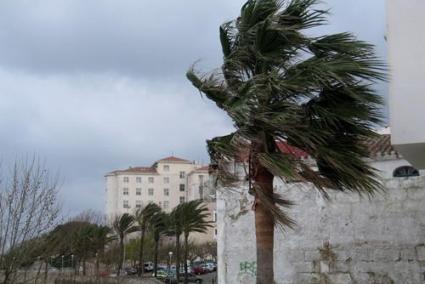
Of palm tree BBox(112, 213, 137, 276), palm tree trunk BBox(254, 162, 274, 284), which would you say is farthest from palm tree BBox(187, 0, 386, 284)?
palm tree BBox(112, 213, 137, 276)

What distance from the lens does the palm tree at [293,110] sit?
1063cm

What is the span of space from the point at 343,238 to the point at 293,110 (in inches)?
264

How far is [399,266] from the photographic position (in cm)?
1579

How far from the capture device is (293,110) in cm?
1088

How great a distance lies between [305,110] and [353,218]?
6.29 m

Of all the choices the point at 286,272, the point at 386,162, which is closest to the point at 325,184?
the point at 286,272

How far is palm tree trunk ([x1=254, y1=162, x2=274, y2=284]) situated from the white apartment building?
126m

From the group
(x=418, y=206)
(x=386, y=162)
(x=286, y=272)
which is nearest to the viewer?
(x=418, y=206)

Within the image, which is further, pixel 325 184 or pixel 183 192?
pixel 183 192

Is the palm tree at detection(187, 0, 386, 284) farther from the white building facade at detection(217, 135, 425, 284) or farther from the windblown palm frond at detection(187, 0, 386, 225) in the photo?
the white building facade at detection(217, 135, 425, 284)

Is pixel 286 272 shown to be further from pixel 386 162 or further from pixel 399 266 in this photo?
pixel 386 162

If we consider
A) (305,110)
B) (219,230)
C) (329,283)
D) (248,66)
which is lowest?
(329,283)

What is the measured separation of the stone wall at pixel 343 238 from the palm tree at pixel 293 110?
13.8 ft

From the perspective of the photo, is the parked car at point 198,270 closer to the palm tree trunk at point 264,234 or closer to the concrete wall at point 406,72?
the palm tree trunk at point 264,234
